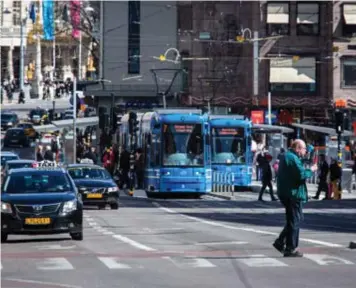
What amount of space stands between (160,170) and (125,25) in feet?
112

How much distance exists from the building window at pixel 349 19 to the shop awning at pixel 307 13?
162 centimetres

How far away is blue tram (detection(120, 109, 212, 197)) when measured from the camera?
1813 inches

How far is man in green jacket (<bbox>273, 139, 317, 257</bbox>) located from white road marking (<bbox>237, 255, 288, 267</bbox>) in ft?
1.34

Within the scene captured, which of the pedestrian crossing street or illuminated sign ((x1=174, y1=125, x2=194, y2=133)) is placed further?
illuminated sign ((x1=174, y1=125, x2=194, y2=133))

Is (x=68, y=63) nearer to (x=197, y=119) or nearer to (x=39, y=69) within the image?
(x=39, y=69)

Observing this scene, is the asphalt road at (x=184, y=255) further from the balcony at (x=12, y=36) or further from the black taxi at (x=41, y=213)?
the balcony at (x=12, y=36)

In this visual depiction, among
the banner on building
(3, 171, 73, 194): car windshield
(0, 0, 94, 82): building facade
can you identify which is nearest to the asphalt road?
(3, 171, 73, 194): car windshield

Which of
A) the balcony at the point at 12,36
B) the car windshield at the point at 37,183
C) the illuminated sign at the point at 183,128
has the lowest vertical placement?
the car windshield at the point at 37,183

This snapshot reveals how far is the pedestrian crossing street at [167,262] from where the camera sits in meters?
18.9

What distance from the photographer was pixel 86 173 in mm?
40531

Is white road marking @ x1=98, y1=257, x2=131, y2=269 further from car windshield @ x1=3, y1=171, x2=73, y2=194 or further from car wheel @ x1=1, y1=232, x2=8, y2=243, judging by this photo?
car windshield @ x1=3, y1=171, x2=73, y2=194

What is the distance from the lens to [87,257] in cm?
2061

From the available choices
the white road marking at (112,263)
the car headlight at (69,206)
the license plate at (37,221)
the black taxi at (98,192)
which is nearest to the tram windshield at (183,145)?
the black taxi at (98,192)

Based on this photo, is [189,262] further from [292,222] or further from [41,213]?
[41,213]
